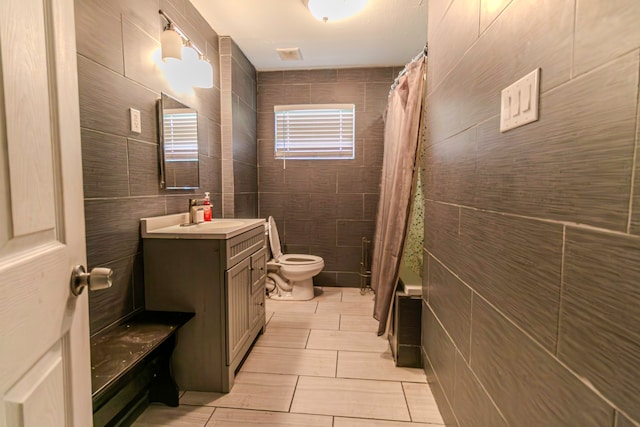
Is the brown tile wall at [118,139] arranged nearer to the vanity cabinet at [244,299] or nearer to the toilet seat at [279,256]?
the vanity cabinet at [244,299]

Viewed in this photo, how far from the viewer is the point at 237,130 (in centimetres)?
277

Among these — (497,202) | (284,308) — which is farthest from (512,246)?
(284,308)

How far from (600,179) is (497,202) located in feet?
1.25

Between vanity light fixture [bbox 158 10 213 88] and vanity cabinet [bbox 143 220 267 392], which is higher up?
vanity light fixture [bbox 158 10 213 88]

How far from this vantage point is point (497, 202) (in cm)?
93

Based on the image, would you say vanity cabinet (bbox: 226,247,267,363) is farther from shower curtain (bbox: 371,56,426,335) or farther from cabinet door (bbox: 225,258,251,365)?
shower curtain (bbox: 371,56,426,335)

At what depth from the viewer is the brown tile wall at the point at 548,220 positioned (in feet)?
1.67

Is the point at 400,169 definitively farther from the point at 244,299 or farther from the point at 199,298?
the point at 199,298

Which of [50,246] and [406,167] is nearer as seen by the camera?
[50,246]

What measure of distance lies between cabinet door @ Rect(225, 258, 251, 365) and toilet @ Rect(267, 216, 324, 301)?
3.17 ft

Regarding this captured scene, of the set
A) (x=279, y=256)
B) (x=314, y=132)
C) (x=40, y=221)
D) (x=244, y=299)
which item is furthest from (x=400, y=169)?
(x=40, y=221)

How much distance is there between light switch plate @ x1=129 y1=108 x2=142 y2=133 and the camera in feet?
5.04

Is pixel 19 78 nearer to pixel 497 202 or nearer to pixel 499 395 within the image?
pixel 497 202

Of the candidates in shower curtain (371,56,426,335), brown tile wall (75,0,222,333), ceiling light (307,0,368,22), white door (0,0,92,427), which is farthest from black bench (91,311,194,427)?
ceiling light (307,0,368,22)
